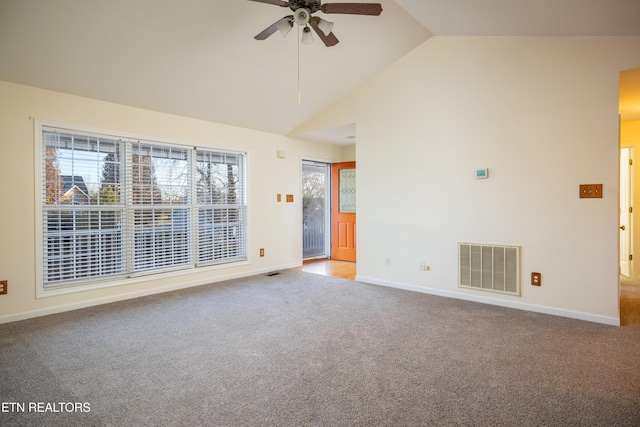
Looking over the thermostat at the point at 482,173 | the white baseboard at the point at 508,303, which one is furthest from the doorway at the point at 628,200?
the thermostat at the point at 482,173

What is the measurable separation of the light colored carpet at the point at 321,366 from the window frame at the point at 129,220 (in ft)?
1.37

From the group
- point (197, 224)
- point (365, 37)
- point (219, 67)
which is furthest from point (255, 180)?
point (365, 37)

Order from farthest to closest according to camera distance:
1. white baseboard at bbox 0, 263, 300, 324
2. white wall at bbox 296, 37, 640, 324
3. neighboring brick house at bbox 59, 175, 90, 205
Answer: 1. neighboring brick house at bbox 59, 175, 90, 205
2. white baseboard at bbox 0, 263, 300, 324
3. white wall at bbox 296, 37, 640, 324

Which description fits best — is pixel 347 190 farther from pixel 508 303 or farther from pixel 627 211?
pixel 627 211

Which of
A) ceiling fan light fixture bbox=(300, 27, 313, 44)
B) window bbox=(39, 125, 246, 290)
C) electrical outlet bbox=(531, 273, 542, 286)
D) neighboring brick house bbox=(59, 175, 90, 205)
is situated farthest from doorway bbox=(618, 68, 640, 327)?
neighboring brick house bbox=(59, 175, 90, 205)

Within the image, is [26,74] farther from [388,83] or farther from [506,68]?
[506,68]

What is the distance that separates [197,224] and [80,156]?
5.33ft

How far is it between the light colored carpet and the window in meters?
0.68

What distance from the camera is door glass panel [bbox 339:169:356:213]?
6680mm

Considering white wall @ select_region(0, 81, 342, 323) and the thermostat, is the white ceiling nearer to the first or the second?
white wall @ select_region(0, 81, 342, 323)

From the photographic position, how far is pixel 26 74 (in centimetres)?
323

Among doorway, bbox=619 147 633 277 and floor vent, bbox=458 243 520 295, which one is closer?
floor vent, bbox=458 243 520 295

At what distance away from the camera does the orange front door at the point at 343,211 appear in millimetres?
6691

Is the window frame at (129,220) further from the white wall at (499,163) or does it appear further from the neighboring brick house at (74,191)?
the white wall at (499,163)
